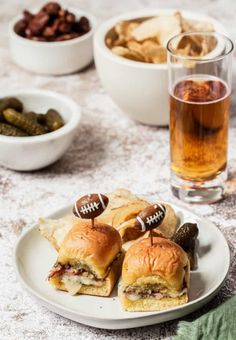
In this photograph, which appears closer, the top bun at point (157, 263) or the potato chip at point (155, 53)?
the top bun at point (157, 263)

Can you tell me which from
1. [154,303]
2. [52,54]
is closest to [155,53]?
[52,54]

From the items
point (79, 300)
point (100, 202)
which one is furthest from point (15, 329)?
point (100, 202)

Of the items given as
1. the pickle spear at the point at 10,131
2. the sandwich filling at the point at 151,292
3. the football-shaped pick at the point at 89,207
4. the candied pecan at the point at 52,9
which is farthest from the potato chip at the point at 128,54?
the sandwich filling at the point at 151,292

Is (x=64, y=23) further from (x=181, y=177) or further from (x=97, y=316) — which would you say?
(x=97, y=316)

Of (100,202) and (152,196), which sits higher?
(100,202)

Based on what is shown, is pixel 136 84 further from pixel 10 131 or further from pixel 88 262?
pixel 88 262

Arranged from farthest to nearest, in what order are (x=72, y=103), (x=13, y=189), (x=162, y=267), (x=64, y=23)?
1. (x=64, y=23)
2. (x=72, y=103)
3. (x=13, y=189)
4. (x=162, y=267)

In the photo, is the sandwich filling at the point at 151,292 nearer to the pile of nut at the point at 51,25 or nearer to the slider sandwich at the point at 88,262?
the slider sandwich at the point at 88,262
